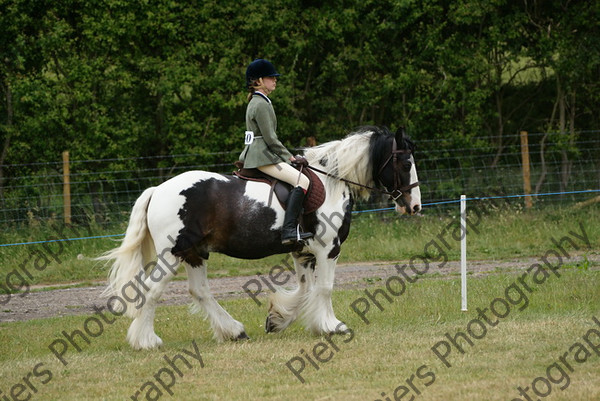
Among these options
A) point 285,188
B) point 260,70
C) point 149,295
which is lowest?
point 149,295

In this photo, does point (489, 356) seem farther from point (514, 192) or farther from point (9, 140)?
point (9, 140)

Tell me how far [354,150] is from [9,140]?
31.8 feet

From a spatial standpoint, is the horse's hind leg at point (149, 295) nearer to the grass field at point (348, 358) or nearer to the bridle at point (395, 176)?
the grass field at point (348, 358)

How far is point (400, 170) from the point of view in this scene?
335 inches

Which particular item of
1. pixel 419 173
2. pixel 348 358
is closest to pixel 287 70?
pixel 419 173

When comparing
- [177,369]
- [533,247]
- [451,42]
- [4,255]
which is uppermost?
[451,42]

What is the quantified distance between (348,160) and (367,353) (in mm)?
2187

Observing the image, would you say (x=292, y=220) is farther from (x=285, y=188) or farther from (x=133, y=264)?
(x=133, y=264)

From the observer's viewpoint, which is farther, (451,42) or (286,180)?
(451,42)

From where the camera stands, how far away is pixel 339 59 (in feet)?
55.8

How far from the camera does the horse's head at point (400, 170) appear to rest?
852 centimetres

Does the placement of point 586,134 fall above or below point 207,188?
below

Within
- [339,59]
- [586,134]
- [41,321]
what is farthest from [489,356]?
[586,134]

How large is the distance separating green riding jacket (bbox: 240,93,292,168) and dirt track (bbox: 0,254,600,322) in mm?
3457
